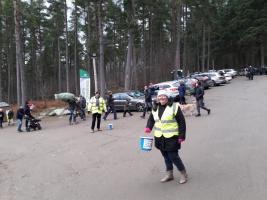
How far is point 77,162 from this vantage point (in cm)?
A: 1142

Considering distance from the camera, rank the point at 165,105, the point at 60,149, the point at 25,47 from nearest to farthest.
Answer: the point at 165,105 → the point at 60,149 → the point at 25,47

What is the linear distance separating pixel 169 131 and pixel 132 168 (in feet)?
7.30

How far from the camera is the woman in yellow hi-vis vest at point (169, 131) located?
808 cm

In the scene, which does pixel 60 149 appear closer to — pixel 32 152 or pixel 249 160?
pixel 32 152

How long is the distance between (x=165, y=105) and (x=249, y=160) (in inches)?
107

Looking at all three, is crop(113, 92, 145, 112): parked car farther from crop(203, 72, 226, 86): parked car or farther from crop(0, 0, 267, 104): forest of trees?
crop(203, 72, 226, 86): parked car

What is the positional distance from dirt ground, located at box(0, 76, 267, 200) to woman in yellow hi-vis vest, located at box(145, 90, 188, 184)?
0.39 m

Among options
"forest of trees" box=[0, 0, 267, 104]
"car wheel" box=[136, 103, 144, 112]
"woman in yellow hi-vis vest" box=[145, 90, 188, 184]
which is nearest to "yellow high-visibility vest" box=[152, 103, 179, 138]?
"woman in yellow hi-vis vest" box=[145, 90, 188, 184]

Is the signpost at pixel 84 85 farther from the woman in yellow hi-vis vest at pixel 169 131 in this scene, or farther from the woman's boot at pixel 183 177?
the woman's boot at pixel 183 177

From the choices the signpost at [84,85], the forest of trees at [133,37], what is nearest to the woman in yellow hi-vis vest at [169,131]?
the signpost at [84,85]

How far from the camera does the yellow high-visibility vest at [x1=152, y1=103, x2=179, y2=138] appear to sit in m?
8.12

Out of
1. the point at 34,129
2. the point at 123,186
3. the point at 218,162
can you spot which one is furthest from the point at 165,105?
the point at 34,129

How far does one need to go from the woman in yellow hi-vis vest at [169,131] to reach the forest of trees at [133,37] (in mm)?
31643

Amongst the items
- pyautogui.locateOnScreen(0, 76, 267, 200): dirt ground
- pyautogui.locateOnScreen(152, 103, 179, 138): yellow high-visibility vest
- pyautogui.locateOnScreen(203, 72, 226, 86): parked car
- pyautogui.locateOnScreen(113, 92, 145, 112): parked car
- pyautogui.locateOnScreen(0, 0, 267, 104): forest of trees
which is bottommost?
pyautogui.locateOnScreen(0, 76, 267, 200): dirt ground
